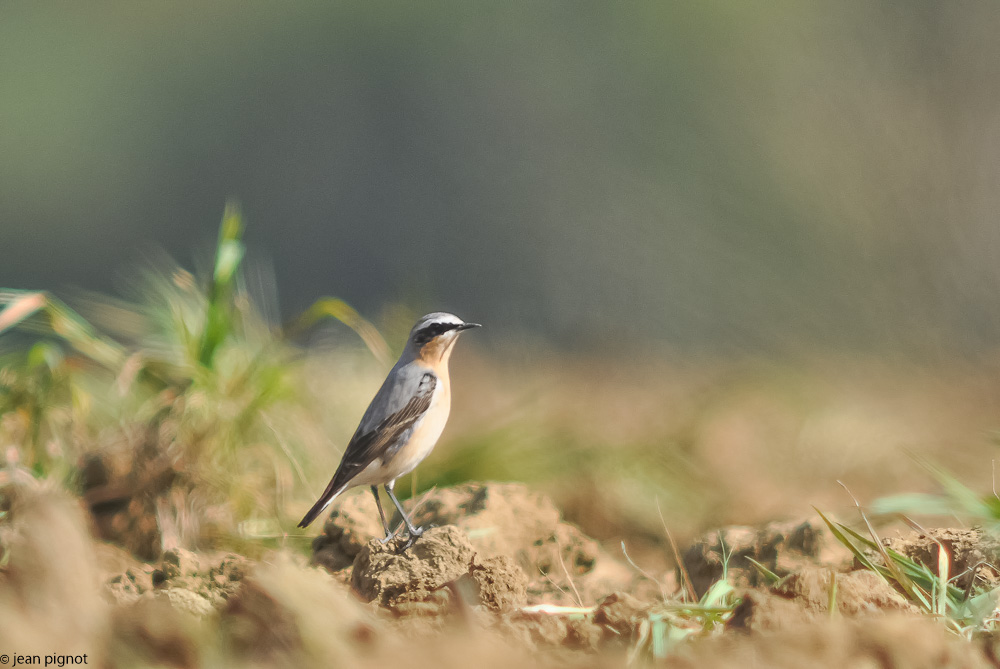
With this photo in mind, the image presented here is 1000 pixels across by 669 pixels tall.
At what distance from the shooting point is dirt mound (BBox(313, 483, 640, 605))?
9.84 feet

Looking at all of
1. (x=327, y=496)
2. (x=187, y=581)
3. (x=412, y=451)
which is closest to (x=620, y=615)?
(x=187, y=581)

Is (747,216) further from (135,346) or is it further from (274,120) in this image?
(274,120)

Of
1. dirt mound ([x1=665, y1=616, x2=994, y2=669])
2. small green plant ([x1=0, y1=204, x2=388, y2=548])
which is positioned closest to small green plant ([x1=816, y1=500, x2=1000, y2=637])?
dirt mound ([x1=665, y1=616, x2=994, y2=669])

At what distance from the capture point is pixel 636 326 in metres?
10.8

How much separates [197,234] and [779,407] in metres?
13.7

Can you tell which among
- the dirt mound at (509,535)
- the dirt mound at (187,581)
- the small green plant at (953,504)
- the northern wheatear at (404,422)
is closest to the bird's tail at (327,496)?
the northern wheatear at (404,422)

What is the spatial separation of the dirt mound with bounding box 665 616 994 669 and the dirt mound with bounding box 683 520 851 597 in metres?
0.96

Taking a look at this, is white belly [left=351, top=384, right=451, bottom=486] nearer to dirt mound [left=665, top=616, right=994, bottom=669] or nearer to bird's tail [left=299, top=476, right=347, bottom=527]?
bird's tail [left=299, top=476, right=347, bottom=527]

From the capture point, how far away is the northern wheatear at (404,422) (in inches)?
118

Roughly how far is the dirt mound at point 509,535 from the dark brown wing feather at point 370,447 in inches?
5.7

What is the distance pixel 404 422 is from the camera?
3.04 metres

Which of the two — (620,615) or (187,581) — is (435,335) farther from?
(620,615)

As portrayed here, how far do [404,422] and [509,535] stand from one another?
516mm

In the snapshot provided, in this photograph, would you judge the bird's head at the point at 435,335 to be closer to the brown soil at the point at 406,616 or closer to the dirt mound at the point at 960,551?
the brown soil at the point at 406,616
